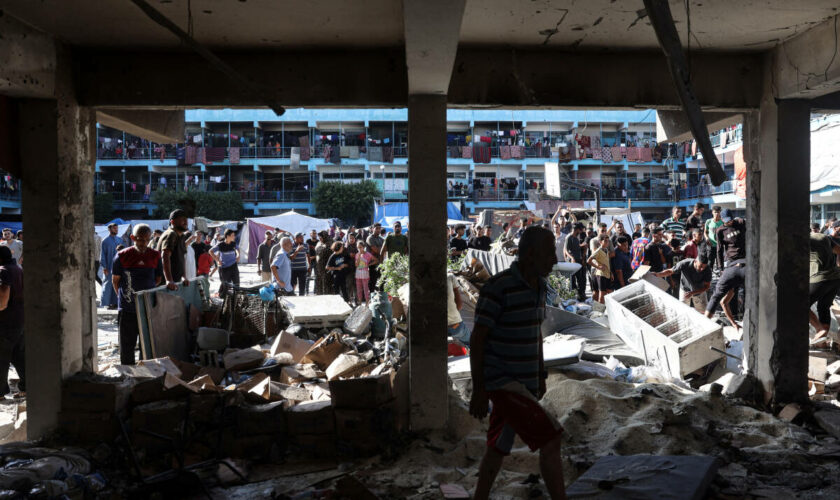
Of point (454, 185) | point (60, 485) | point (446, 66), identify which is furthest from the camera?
point (454, 185)

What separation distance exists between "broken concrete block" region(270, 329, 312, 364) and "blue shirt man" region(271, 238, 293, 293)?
4.71 metres

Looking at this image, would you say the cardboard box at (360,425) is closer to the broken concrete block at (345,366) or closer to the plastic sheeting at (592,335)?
the broken concrete block at (345,366)

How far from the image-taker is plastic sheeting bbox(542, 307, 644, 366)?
275 inches

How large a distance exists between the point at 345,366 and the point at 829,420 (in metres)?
4.36

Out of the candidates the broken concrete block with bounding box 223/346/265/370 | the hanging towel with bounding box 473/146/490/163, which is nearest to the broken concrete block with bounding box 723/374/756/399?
the broken concrete block with bounding box 223/346/265/370

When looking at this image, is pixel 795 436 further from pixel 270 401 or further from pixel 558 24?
pixel 270 401

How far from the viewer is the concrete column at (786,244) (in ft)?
16.5

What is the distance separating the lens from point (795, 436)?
→ 4520 millimetres

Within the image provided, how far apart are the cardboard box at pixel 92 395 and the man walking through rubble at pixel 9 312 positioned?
1.75 meters

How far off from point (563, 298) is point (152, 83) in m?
8.27

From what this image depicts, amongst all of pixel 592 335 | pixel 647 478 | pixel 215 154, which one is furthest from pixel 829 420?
pixel 215 154

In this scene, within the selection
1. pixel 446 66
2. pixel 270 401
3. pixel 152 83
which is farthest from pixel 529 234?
pixel 152 83

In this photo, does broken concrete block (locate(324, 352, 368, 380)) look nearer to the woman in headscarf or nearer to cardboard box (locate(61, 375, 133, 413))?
cardboard box (locate(61, 375, 133, 413))

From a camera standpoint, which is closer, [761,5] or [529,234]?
[529,234]
